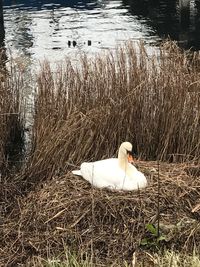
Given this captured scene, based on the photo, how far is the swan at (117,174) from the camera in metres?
5.99

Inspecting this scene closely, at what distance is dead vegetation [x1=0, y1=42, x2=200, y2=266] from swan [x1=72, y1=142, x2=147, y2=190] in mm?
93

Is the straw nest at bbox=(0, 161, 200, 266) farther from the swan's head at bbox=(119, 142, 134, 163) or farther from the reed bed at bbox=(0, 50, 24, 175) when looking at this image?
the reed bed at bbox=(0, 50, 24, 175)

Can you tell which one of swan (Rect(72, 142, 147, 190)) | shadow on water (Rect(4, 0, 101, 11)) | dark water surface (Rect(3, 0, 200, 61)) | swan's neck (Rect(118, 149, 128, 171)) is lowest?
dark water surface (Rect(3, 0, 200, 61))

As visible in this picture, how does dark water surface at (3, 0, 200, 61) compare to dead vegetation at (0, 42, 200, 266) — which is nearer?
dead vegetation at (0, 42, 200, 266)

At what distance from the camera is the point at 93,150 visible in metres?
7.14

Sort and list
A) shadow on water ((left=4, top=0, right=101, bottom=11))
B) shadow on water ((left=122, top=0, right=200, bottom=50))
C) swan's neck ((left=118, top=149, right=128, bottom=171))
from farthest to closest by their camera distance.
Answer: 1. shadow on water ((left=4, top=0, right=101, bottom=11))
2. shadow on water ((left=122, top=0, right=200, bottom=50))
3. swan's neck ((left=118, top=149, right=128, bottom=171))

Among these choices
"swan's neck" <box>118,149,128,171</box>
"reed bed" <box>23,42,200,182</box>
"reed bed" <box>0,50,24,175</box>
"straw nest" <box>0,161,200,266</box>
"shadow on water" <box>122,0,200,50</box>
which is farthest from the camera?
"shadow on water" <box>122,0,200,50</box>

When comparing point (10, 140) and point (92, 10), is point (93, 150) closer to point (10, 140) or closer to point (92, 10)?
point (10, 140)

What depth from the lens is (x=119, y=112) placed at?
719cm

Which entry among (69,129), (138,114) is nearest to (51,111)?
(69,129)

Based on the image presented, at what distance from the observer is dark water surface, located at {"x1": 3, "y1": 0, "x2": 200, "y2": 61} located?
55.6 ft

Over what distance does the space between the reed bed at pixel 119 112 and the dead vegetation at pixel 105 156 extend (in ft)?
Answer: 0.04

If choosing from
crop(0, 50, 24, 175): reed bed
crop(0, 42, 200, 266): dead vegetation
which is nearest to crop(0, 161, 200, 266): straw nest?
crop(0, 42, 200, 266): dead vegetation

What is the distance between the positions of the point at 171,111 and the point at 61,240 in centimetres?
235
